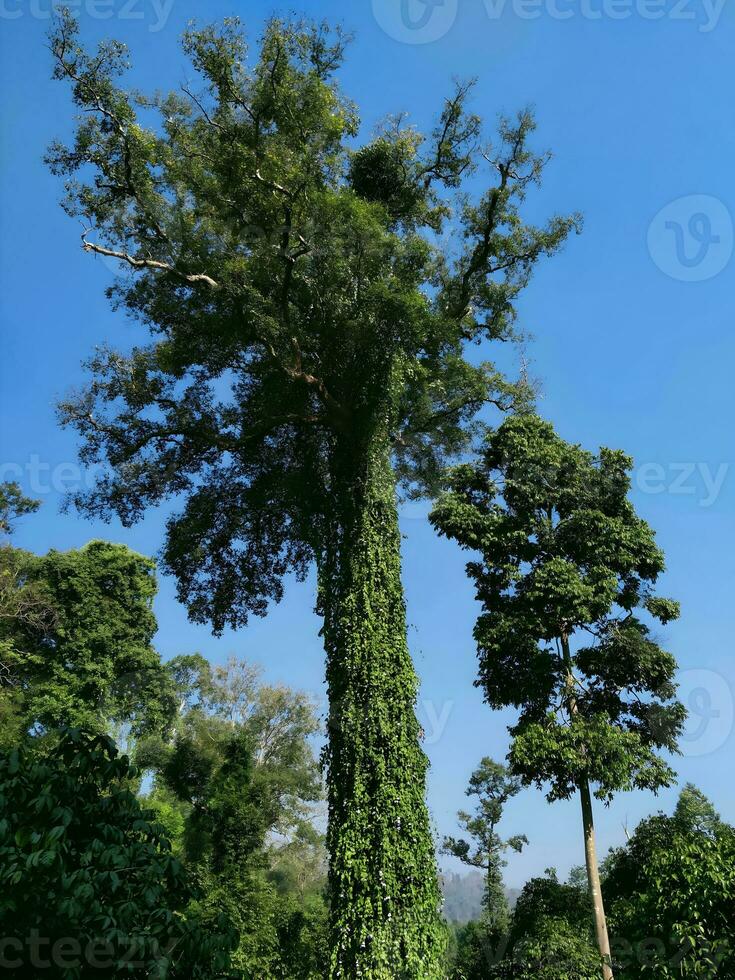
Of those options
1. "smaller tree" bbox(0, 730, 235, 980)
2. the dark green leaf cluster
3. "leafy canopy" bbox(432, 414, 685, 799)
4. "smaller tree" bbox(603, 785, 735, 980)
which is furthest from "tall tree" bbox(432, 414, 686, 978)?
the dark green leaf cluster

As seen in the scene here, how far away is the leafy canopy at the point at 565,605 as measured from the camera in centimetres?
1203

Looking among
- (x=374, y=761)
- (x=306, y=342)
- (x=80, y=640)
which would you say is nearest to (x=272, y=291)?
(x=306, y=342)

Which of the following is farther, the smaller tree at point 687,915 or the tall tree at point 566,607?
the tall tree at point 566,607

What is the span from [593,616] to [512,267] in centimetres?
704

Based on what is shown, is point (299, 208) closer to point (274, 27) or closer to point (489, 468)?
point (274, 27)

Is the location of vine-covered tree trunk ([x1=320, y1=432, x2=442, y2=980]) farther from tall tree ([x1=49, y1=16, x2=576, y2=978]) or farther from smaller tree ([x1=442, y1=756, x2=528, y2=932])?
smaller tree ([x1=442, y1=756, x2=528, y2=932])

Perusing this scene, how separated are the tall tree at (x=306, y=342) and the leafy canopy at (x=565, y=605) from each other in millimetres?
1693

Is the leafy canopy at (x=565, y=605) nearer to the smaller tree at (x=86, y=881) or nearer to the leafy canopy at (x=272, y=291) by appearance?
the leafy canopy at (x=272, y=291)

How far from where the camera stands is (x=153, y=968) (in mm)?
3598

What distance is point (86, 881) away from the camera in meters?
3.64

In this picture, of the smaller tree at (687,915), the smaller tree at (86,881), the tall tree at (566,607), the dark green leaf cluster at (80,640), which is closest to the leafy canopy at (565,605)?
the tall tree at (566,607)

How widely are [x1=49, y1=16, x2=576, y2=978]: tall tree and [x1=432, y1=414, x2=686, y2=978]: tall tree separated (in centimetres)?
171

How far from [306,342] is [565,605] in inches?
270

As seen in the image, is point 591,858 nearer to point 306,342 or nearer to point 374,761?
point 374,761
